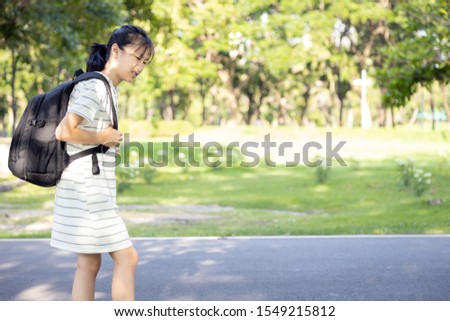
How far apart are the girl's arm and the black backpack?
0.26ft

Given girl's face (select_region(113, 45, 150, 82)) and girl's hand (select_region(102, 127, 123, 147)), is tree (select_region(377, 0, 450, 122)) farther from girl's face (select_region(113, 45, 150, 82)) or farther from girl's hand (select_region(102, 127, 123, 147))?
girl's hand (select_region(102, 127, 123, 147))

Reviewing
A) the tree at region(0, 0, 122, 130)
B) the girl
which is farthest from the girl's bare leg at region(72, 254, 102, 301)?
the tree at region(0, 0, 122, 130)

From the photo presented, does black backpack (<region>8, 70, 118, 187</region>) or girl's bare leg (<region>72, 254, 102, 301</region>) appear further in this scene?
girl's bare leg (<region>72, 254, 102, 301</region>)

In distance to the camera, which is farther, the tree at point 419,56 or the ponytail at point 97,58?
the tree at point 419,56

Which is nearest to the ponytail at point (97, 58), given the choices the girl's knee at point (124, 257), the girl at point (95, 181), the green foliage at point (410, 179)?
the girl at point (95, 181)

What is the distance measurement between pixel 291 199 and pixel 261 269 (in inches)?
384

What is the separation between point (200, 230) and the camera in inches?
463

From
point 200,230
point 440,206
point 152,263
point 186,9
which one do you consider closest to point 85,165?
point 152,263

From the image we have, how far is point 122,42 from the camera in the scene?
13.9 ft

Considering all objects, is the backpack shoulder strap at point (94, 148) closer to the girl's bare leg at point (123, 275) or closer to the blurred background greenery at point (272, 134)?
the girl's bare leg at point (123, 275)

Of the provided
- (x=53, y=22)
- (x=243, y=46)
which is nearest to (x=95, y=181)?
(x=53, y=22)

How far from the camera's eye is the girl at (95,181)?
160 inches

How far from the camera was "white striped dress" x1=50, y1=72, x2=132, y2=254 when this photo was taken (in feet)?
13.5
